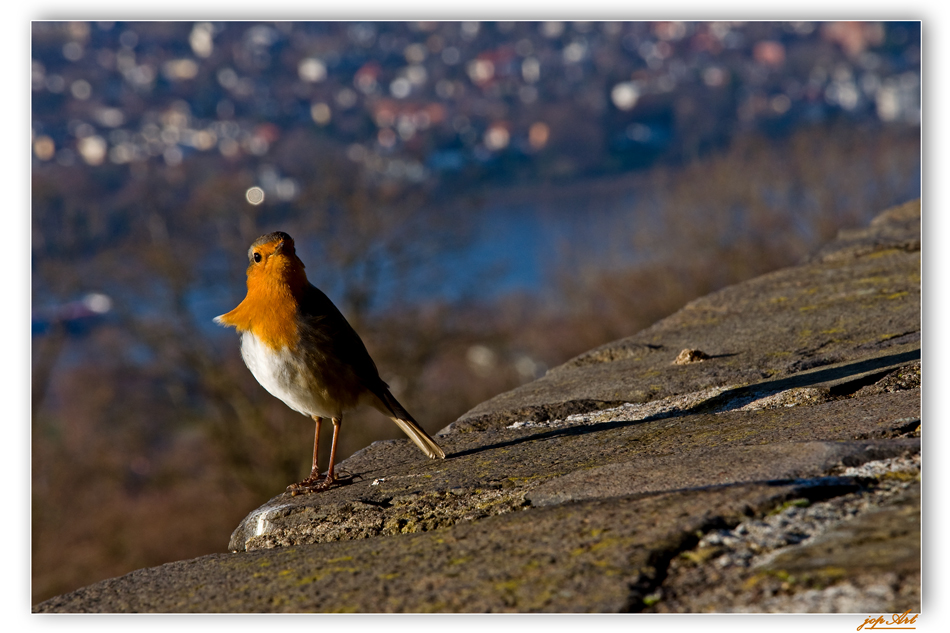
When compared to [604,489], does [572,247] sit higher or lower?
higher

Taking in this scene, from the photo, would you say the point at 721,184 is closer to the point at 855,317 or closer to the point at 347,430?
the point at 347,430

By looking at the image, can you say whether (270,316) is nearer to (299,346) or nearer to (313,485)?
(299,346)

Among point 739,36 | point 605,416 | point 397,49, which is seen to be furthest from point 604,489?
point 397,49

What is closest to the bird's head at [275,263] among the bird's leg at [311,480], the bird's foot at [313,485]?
the bird's leg at [311,480]

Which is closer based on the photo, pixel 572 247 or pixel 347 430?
pixel 347 430

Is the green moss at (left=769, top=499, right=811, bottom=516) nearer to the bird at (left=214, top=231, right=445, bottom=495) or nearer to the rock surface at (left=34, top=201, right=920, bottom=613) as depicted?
the rock surface at (left=34, top=201, right=920, bottom=613)
